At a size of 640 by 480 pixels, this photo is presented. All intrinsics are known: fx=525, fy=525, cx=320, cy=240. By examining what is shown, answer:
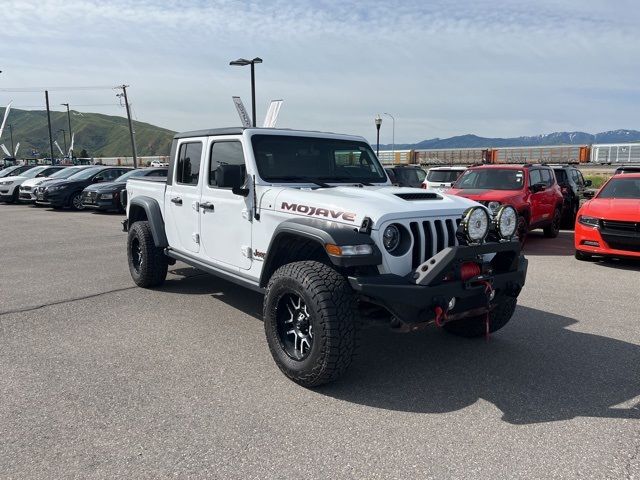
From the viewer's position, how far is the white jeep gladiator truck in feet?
11.7

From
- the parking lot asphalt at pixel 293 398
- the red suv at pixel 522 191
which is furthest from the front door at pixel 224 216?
the red suv at pixel 522 191

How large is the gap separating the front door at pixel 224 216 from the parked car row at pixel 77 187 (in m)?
10.7

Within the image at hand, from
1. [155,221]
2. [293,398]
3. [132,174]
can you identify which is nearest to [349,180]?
[293,398]

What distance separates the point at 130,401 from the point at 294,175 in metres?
2.37

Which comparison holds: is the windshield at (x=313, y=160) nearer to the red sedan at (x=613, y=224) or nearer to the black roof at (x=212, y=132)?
the black roof at (x=212, y=132)

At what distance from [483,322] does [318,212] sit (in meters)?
1.90

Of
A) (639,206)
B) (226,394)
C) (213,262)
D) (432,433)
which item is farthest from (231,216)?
→ (639,206)

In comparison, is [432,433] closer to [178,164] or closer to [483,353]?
[483,353]

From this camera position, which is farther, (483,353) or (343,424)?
(483,353)

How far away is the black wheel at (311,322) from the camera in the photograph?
3549mm

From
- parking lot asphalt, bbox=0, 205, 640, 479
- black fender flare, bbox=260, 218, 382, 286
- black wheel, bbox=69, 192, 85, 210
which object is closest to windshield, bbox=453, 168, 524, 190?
parking lot asphalt, bbox=0, 205, 640, 479

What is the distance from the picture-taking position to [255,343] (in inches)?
187

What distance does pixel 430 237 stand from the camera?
3898 mm

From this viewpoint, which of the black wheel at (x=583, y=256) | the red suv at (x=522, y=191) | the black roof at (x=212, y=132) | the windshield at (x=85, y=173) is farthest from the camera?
the windshield at (x=85, y=173)
